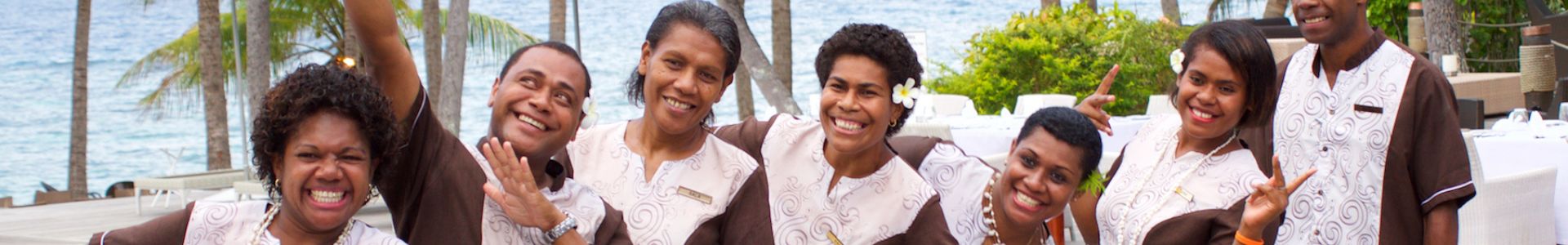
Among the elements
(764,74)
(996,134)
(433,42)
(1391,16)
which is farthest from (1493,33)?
(996,134)

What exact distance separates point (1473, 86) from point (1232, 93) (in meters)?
12.2

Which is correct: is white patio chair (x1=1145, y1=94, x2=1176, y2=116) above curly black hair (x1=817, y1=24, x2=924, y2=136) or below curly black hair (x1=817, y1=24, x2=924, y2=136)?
below

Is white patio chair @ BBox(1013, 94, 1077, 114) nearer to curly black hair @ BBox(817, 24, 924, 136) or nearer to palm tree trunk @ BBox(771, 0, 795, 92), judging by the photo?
palm tree trunk @ BBox(771, 0, 795, 92)

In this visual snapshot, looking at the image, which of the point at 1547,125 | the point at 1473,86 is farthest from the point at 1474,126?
the point at 1473,86

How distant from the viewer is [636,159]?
3758 mm

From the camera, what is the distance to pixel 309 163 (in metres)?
2.99

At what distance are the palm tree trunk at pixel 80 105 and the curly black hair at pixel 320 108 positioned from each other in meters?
19.1

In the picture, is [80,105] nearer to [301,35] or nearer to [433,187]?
[301,35]

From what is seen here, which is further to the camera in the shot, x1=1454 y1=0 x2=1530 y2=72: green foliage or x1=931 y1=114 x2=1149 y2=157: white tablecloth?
x1=1454 y1=0 x2=1530 y2=72: green foliage

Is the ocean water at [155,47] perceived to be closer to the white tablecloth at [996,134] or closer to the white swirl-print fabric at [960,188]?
the white tablecloth at [996,134]

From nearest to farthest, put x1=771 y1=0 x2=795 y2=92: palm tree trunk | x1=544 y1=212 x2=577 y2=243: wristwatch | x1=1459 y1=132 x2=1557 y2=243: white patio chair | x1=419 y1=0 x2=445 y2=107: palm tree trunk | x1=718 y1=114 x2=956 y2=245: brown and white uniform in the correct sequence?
x1=544 y1=212 x2=577 y2=243: wristwatch, x1=718 y1=114 x2=956 y2=245: brown and white uniform, x1=1459 y1=132 x2=1557 y2=243: white patio chair, x1=771 y1=0 x2=795 y2=92: palm tree trunk, x1=419 y1=0 x2=445 y2=107: palm tree trunk

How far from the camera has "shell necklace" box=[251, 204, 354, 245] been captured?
300cm

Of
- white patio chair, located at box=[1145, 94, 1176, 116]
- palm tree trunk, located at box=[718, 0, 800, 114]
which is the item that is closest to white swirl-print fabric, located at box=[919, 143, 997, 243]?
white patio chair, located at box=[1145, 94, 1176, 116]

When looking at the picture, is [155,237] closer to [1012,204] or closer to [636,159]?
[636,159]
